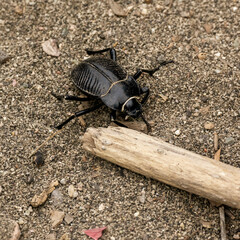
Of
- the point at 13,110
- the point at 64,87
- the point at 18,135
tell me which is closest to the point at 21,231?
the point at 18,135

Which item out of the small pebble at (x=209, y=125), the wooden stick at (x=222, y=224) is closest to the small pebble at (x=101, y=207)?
the wooden stick at (x=222, y=224)

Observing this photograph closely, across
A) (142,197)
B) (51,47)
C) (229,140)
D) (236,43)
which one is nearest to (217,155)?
(229,140)

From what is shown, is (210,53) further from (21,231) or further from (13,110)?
(21,231)

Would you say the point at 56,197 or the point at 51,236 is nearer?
the point at 51,236

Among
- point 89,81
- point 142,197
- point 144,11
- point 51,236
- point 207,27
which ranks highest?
point 144,11

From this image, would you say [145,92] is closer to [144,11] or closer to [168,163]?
[168,163]

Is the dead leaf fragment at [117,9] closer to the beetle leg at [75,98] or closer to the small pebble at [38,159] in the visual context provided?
the beetle leg at [75,98]
